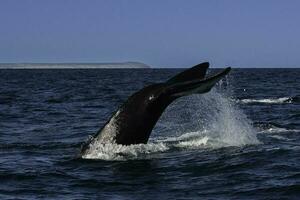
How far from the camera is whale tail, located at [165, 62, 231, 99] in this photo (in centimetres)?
1199

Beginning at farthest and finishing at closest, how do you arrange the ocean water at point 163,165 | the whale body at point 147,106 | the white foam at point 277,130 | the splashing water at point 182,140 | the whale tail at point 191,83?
the white foam at point 277,130 < the splashing water at point 182,140 < the whale body at point 147,106 < the whale tail at point 191,83 < the ocean water at point 163,165

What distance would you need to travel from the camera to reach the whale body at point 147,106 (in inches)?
479

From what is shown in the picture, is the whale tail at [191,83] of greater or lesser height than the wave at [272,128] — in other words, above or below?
above

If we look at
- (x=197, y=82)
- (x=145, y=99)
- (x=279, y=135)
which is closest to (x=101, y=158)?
(x=145, y=99)

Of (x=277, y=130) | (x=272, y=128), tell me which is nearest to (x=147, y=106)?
(x=277, y=130)

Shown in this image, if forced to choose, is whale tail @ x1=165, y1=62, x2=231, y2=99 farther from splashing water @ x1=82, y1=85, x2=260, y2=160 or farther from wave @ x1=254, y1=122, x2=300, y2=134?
wave @ x1=254, y1=122, x2=300, y2=134

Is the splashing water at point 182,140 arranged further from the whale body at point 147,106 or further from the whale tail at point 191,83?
the whale tail at point 191,83

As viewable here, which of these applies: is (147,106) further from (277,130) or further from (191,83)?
(277,130)

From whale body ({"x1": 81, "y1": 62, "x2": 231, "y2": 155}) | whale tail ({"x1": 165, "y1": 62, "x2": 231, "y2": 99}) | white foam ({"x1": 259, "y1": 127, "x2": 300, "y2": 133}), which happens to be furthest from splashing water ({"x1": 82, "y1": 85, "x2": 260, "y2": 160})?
whale tail ({"x1": 165, "y1": 62, "x2": 231, "y2": 99})

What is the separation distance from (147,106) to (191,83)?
936 mm

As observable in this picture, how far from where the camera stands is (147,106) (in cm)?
1245

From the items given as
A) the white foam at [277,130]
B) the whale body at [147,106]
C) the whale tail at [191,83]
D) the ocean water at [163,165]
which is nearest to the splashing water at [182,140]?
the ocean water at [163,165]

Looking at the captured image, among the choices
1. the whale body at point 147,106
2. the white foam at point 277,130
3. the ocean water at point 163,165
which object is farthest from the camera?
the white foam at point 277,130

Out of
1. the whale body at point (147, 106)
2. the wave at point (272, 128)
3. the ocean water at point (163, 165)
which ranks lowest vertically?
the ocean water at point (163, 165)
